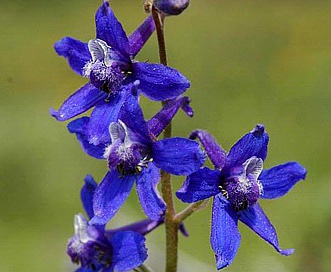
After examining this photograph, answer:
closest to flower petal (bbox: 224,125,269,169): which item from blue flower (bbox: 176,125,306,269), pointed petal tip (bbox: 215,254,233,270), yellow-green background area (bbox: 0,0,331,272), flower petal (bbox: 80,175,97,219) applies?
blue flower (bbox: 176,125,306,269)

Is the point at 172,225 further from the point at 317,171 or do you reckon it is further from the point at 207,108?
the point at 207,108

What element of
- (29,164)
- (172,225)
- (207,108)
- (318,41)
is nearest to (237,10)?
(318,41)

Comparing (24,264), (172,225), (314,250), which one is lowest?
(24,264)

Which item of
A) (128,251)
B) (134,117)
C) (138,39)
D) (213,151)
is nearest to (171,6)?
(138,39)

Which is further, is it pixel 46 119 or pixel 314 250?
pixel 46 119

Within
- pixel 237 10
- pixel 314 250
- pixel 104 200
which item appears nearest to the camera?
pixel 104 200

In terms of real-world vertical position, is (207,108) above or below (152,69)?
below

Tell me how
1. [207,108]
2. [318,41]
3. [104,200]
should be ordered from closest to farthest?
[104,200]
[207,108]
[318,41]
